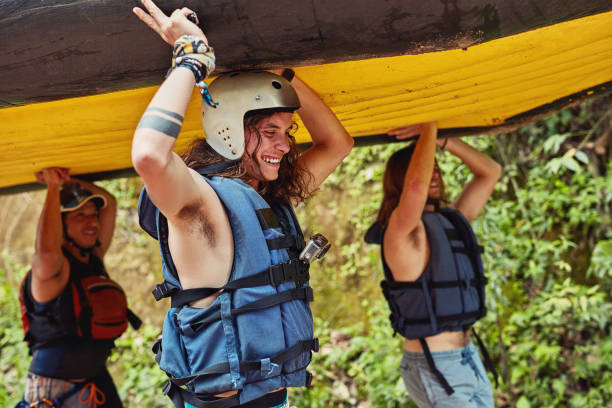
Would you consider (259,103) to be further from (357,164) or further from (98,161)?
(357,164)

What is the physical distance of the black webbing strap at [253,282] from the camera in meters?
1.66

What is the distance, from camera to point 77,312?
340 cm

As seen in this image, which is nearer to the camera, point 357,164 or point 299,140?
point 299,140

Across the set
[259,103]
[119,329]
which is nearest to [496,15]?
[259,103]

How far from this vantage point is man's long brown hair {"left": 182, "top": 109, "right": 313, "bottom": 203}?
1.85 m

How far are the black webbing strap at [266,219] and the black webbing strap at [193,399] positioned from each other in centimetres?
52

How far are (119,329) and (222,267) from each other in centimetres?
228

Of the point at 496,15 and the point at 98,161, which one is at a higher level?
the point at 98,161

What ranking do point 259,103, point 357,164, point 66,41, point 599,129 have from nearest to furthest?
point 66,41
point 259,103
point 599,129
point 357,164

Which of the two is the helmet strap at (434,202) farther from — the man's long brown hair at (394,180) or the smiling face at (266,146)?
the smiling face at (266,146)

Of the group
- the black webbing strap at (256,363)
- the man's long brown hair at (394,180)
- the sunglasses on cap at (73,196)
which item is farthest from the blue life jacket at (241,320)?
the sunglasses on cap at (73,196)

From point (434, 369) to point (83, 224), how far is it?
241cm

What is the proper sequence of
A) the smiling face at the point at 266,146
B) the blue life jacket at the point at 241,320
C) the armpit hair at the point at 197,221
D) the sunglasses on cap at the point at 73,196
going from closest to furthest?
the armpit hair at the point at 197,221, the blue life jacket at the point at 241,320, the smiling face at the point at 266,146, the sunglasses on cap at the point at 73,196

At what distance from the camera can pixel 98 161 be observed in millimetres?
3176
